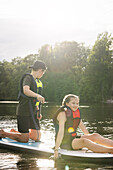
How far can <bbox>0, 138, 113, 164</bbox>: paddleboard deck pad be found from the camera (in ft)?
18.0

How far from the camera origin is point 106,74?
53.2 metres

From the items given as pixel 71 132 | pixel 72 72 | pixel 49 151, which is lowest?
pixel 49 151

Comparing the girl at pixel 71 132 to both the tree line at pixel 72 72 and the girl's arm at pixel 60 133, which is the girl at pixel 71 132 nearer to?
the girl's arm at pixel 60 133

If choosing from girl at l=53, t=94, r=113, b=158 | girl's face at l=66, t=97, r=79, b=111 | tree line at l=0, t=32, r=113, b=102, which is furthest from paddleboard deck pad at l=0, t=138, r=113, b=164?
tree line at l=0, t=32, r=113, b=102

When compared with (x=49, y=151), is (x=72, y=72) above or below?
above

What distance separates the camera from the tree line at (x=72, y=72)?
5353 centimetres

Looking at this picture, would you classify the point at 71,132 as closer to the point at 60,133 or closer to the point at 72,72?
the point at 60,133

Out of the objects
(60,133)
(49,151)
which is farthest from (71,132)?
(49,151)

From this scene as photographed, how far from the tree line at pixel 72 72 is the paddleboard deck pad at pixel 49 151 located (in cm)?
4646

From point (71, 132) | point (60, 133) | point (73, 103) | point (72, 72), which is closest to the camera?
point (60, 133)

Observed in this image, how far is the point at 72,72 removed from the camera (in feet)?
196

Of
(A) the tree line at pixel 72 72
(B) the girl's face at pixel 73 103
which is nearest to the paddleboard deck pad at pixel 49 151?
(B) the girl's face at pixel 73 103

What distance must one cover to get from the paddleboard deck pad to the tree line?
46.5m

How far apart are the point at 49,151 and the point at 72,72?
54.1m
